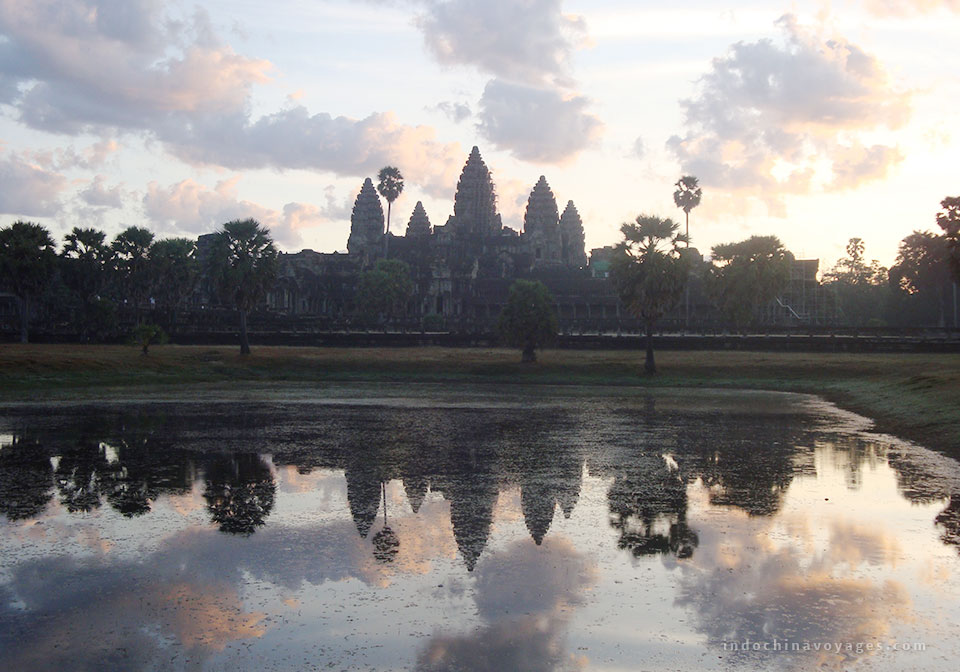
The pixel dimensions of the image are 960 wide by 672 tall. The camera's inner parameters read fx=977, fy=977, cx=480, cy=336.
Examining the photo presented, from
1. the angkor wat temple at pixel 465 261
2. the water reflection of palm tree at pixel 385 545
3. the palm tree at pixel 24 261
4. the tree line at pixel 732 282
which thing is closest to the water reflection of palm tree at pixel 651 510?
the water reflection of palm tree at pixel 385 545

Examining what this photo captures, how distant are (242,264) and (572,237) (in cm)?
11504

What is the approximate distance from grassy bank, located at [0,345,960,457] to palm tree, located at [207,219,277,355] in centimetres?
384

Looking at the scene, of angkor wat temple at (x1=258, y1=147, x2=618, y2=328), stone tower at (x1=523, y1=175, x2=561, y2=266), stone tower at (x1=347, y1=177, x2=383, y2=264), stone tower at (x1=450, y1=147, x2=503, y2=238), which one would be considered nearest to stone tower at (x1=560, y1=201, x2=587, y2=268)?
angkor wat temple at (x1=258, y1=147, x2=618, y2=328)

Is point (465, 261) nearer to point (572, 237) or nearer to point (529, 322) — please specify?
point (572, 237)

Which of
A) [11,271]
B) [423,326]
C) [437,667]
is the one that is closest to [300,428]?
[437,667]

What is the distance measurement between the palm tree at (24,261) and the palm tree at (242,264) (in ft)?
39.5

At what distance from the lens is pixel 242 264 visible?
65.2 m

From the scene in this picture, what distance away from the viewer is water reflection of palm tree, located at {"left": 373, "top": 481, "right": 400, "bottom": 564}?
499 inches

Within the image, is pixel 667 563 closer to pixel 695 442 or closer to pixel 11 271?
pixel 695 442

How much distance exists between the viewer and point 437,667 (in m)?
8.73

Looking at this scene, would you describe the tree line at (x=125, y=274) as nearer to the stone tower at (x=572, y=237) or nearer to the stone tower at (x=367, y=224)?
the stone tower at (x=367, y=224)

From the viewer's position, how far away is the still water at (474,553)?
30.5ft

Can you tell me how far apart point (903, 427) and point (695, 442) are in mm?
7764

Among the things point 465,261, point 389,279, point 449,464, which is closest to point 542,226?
point 465,261
